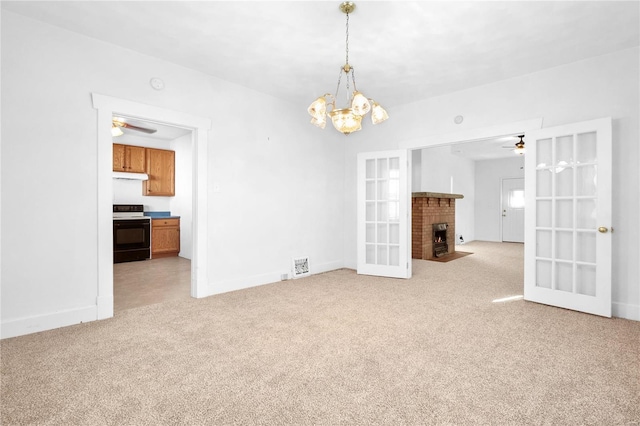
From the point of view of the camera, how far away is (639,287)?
3088 mm

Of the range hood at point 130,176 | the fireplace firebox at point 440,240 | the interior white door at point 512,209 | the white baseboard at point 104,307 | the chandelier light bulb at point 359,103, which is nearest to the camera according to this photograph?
the chandelier light bulb at point 359,103

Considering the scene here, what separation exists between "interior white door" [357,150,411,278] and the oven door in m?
4.39

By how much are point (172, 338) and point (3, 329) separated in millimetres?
1377

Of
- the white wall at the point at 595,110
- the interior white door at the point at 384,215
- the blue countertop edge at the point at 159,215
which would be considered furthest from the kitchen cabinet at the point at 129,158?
the white wall at the point at 595,110

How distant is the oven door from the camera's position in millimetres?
5988

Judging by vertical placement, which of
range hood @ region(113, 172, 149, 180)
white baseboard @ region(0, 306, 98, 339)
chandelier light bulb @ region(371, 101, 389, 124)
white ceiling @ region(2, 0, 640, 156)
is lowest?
white baseboard @ region(0, 306, 98, 339)

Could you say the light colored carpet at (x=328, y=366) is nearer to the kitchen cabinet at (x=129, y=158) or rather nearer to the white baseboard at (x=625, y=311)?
the white baseboard at (x=625, y=311)

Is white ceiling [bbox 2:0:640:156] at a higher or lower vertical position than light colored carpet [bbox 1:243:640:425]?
higher

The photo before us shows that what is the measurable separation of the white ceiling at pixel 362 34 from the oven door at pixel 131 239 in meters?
3.92

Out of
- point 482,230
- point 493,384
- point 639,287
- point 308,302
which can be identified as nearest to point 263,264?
point 308,302

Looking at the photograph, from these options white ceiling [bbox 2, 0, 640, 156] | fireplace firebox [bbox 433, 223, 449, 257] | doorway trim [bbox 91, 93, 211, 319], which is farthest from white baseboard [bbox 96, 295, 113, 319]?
fireplace firebox [bbox 433, 223, 449, 257]

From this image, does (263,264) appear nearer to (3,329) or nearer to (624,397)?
(3,329)

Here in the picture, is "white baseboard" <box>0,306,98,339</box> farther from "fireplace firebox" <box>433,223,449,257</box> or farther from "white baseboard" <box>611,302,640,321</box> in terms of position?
"fireplace firebox" <box>433,223,449,257</box>

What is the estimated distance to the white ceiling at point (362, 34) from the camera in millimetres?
2529
